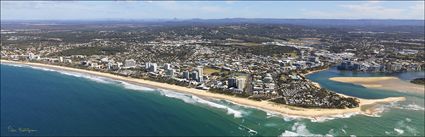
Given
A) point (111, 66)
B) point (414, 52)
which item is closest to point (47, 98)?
point (111, 66)

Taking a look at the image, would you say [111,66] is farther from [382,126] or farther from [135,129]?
[382,126]

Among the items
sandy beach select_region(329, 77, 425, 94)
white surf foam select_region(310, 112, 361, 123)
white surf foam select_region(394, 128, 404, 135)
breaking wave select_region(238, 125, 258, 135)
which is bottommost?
white surf foam select_region(394, 128, 404, 135)

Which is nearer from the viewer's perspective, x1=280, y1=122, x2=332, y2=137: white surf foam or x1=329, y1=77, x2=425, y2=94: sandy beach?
x1=280, y1=122, x2=332, y2=137: white surf foam

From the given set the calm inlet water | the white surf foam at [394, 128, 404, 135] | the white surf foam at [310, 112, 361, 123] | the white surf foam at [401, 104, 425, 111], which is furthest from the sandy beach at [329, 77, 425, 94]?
the white surf foam at [394, 128, 404, 135]

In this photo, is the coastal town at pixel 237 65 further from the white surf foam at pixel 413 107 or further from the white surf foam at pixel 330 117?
the white surf foam at pixel 413 107

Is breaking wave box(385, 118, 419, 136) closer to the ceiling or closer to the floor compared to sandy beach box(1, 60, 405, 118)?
closer to the floor

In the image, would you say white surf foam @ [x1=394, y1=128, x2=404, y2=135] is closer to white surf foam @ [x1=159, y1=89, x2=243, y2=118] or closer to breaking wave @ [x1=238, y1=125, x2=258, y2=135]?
breaking wave @ [x1=238, y1=125, x2=258, y2=135]

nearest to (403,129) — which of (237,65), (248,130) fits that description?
(248,130)
